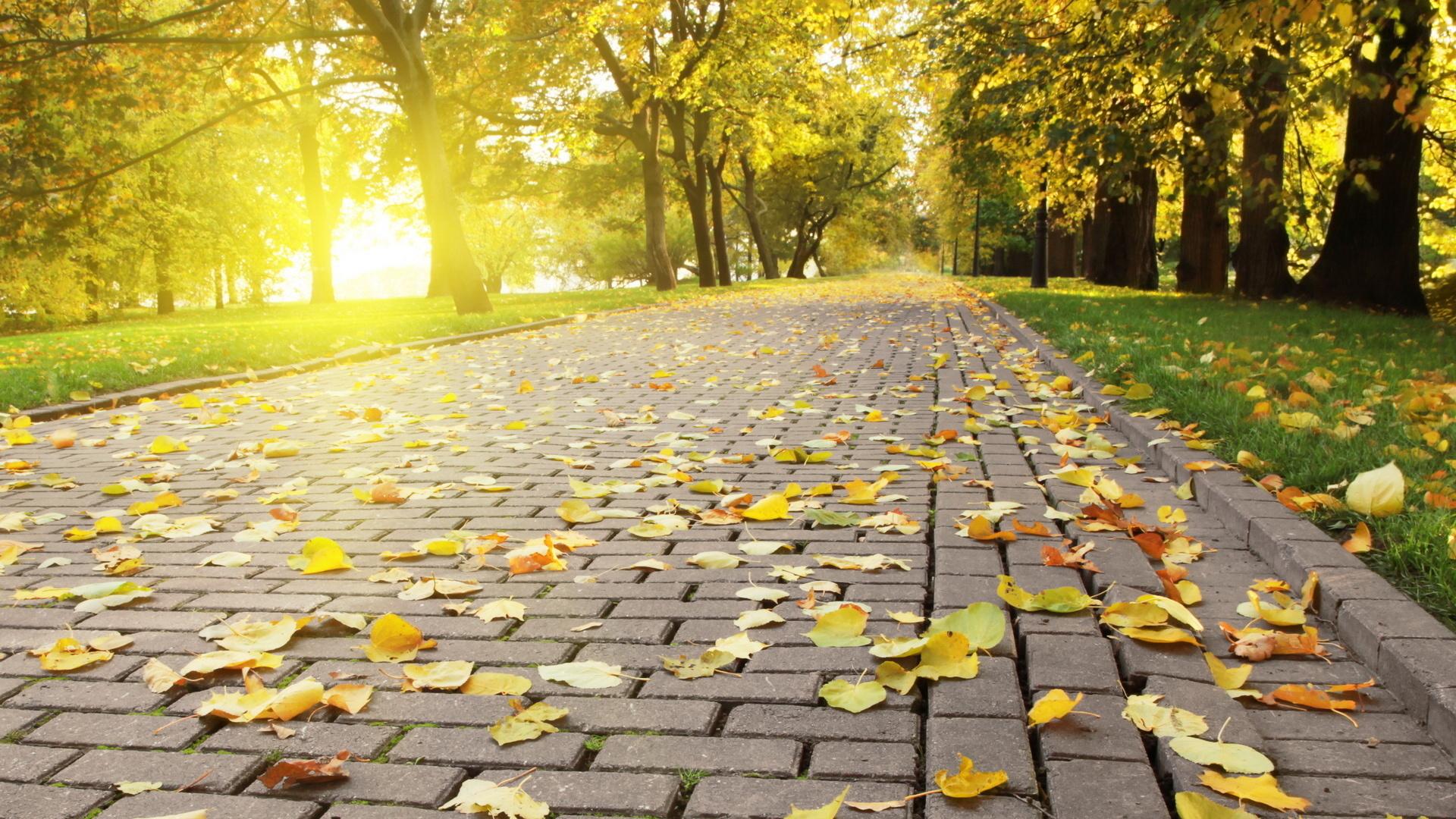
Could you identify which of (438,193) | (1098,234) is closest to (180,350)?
→ (438,193)

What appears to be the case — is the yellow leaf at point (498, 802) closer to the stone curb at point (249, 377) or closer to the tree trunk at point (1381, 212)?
the stone curb at point (249, 377)

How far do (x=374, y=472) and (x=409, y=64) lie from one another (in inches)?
548

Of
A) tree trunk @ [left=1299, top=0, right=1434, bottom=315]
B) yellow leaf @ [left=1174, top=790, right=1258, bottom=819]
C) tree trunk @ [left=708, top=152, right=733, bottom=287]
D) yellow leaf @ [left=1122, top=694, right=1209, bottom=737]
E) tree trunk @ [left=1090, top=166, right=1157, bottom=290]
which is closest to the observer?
yellow leaf @ [left=1174, top=790, right=1258, bottom=819]

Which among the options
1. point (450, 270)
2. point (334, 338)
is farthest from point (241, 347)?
point (450, 270)

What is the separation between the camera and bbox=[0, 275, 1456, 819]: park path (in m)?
1.98

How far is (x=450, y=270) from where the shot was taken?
17.7 m

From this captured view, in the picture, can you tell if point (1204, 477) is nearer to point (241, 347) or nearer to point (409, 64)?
point (241, 347)

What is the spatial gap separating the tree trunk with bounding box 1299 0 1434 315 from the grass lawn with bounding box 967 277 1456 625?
0.89m

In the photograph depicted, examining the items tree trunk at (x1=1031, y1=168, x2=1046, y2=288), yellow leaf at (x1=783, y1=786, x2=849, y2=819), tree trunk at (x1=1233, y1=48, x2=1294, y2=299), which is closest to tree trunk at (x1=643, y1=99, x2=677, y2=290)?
tree trunk at (x1=1031, y1=168, x2=1046, y2=288)

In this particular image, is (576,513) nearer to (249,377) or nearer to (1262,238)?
(249,377)

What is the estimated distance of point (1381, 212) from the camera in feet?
39.3

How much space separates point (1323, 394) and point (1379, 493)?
2.67 meters

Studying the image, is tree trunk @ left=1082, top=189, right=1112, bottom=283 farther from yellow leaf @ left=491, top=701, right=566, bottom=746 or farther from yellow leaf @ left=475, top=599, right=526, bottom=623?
yellow leaf @ left=491, top=701, right=566, bottom=746

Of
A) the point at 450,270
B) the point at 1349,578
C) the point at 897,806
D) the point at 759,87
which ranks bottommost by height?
the point at 897,806
